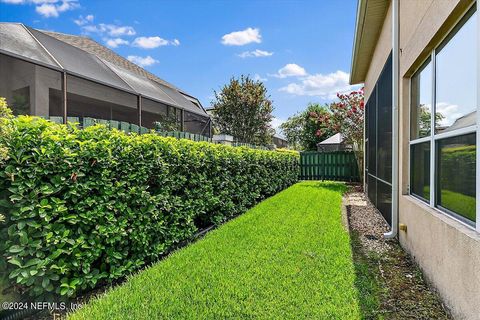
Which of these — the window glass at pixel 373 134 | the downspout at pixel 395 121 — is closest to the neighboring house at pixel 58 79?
the downspout at pixel 395 121

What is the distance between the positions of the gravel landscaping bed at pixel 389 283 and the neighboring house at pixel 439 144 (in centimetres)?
16

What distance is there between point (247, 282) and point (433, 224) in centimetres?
200

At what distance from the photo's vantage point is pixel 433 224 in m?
2.86

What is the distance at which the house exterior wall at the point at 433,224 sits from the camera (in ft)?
6.76

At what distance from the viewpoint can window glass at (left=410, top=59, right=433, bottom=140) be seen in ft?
11.0

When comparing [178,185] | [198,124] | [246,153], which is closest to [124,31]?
[198,124]

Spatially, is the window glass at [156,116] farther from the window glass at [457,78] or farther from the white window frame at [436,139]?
the window glass at [457,78]

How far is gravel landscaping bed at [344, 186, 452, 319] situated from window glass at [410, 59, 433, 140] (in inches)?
66.8

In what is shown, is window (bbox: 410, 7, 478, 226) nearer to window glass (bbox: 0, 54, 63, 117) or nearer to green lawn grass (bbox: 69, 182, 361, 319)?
green lawn grass (bbox: 69, 182, 361, 319)

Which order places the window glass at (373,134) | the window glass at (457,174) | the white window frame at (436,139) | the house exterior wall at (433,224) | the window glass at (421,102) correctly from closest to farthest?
the white window frame at (436,139) → the house exterior wall at (433,224) → the window glass at (457,174) → the window glass at (421,102) → the window glass at (373,134)

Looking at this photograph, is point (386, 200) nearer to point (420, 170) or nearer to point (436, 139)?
point (420, 170)

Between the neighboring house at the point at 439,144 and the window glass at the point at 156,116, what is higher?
the window glass at the point at 156,116

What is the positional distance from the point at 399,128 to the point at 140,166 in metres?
3.89

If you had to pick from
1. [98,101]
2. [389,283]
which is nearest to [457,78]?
[389,283]
